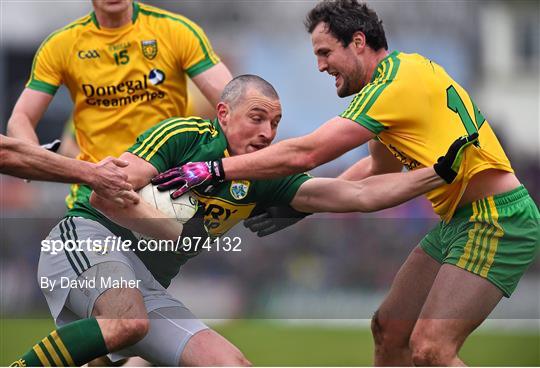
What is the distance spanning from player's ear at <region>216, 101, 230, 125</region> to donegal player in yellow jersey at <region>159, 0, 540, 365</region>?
340 mm

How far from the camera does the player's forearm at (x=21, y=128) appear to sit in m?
7.75

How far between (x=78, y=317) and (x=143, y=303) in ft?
1.58

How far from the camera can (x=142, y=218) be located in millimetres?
6266

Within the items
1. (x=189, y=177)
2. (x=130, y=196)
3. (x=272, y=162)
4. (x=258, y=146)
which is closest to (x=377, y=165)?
(x=258, y=146)

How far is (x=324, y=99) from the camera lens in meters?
25.4

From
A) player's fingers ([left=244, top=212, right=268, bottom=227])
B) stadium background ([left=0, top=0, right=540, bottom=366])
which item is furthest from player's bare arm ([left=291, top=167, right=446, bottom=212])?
stadium background ([left=0, top=0, right=540, bottom=366])

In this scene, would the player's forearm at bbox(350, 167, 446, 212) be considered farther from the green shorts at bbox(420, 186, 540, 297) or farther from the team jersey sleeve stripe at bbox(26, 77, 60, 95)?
the team jersey sleeve stripe at bbox(26, 77, 60, 95)

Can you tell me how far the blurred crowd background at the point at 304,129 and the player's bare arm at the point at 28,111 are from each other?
160 centimetres

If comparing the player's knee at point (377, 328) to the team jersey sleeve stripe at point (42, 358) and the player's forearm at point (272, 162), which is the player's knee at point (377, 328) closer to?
the player's forearm at point (272, 162)

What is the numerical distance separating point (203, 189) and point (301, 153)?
0.60m

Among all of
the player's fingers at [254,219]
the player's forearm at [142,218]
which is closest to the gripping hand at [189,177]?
the player's forearm at [142,218]

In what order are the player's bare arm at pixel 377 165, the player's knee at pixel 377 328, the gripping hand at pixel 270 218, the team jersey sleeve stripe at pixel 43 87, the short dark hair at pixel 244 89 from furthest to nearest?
the team jersey sleeve stripe at pixel 43 87
the player's bare arm at pixel 377 165
the player's knee at pixel 377 328
the gripping hand at pixel 270 218
the short dark hair at pixel 244 89

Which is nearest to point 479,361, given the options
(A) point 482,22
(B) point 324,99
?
(B) point 324,99

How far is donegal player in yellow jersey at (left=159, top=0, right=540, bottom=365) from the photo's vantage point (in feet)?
20.6
